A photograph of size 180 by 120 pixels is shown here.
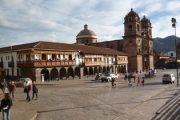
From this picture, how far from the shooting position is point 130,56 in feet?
315

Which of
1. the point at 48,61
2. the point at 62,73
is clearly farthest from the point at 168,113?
the point at 62,73

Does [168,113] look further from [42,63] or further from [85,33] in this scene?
[85,33]

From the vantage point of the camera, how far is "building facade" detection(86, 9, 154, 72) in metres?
93.3

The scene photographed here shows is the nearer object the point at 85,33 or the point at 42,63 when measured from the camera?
the point at 42,63

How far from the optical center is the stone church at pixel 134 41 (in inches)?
3686

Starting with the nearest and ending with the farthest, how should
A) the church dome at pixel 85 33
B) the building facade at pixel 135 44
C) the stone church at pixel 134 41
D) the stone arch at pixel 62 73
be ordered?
the stone arch at pixel 62 73
the building facade at pixel 135 44
the stone church at pixel 134 41
the church dome at pixel 85 33

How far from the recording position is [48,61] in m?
53.2

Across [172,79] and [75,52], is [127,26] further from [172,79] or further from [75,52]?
[172,79]

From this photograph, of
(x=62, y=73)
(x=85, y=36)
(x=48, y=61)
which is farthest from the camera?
(x=85, y=36)

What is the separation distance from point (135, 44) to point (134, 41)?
96 cm

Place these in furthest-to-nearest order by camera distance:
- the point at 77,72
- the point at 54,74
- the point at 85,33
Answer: the point at 85,33
the point at 77,72
the point at 54,74

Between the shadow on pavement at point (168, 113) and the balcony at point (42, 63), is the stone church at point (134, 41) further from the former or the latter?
the shadow on pavement at point (168, 113)

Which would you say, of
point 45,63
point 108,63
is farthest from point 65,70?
point 108,63

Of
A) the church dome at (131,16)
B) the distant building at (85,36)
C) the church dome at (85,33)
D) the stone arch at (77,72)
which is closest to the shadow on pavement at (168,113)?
the stone arch at (77,72)
